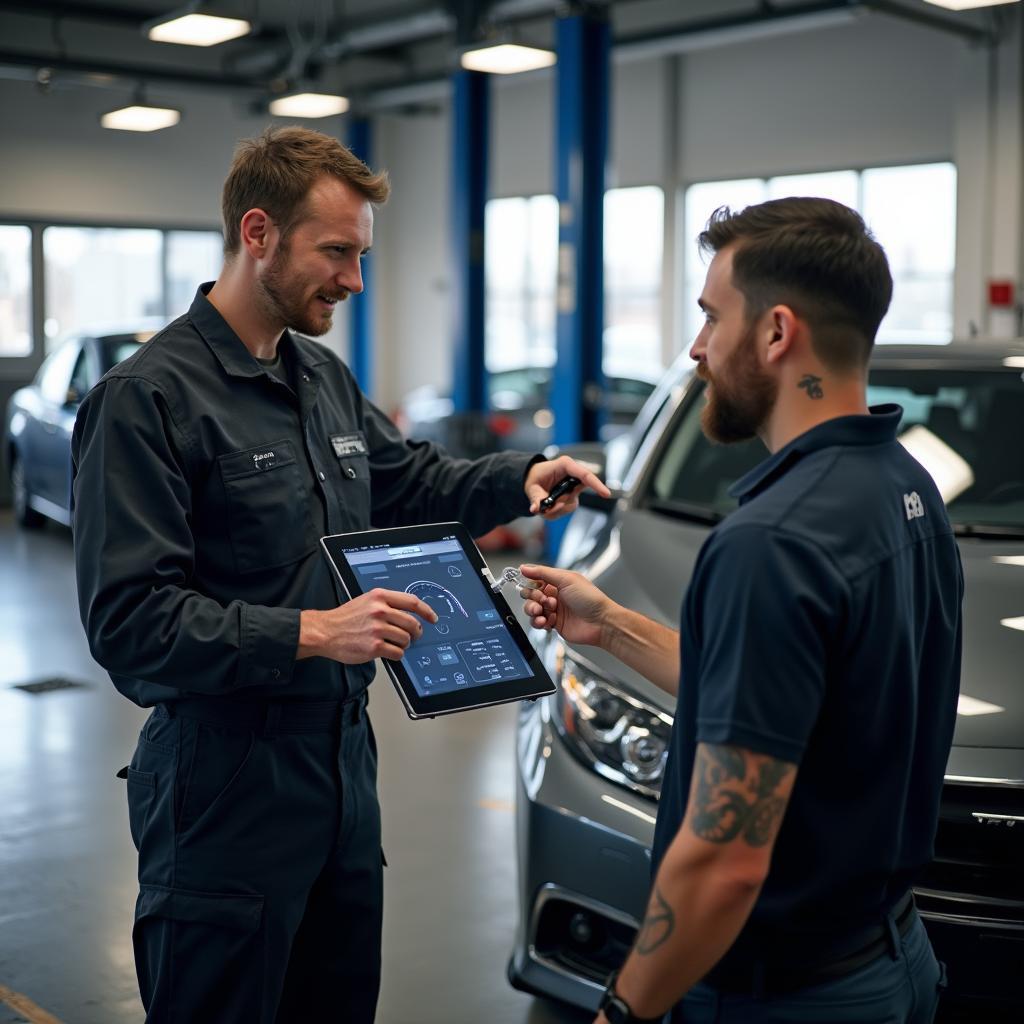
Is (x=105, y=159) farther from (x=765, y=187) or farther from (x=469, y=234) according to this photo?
(x=765, y=187)

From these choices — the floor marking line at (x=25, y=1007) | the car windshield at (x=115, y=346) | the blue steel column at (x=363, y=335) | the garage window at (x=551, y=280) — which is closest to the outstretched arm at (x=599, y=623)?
the floor marking line at (x=25, y=1007)

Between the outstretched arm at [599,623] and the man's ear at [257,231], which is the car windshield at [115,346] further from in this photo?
the outstretched arm at [599,623]

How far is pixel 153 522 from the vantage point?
190cm

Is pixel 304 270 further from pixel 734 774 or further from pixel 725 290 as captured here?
pixel 734 774

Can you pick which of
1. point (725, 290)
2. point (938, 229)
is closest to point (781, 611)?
point (725, 290)

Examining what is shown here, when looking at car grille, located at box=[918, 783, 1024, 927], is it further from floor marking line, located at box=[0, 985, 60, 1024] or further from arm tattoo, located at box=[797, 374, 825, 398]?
floor marking line, located at box=[0, 985, 60, 1024]

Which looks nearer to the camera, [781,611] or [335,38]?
[781,611]

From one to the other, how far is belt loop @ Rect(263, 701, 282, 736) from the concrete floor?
1.34 metres

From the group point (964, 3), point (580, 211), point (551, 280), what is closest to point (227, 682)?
point (964, 3)

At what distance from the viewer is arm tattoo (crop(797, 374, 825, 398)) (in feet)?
4.82

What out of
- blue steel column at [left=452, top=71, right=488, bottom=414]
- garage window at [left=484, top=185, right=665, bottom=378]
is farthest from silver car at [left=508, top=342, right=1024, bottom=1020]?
garage window at [left=484, top=185, right=665, bottom=378]

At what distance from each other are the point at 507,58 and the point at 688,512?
20.0 feet

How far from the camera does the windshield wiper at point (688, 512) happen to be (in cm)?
326

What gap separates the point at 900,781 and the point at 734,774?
0.24 metres
